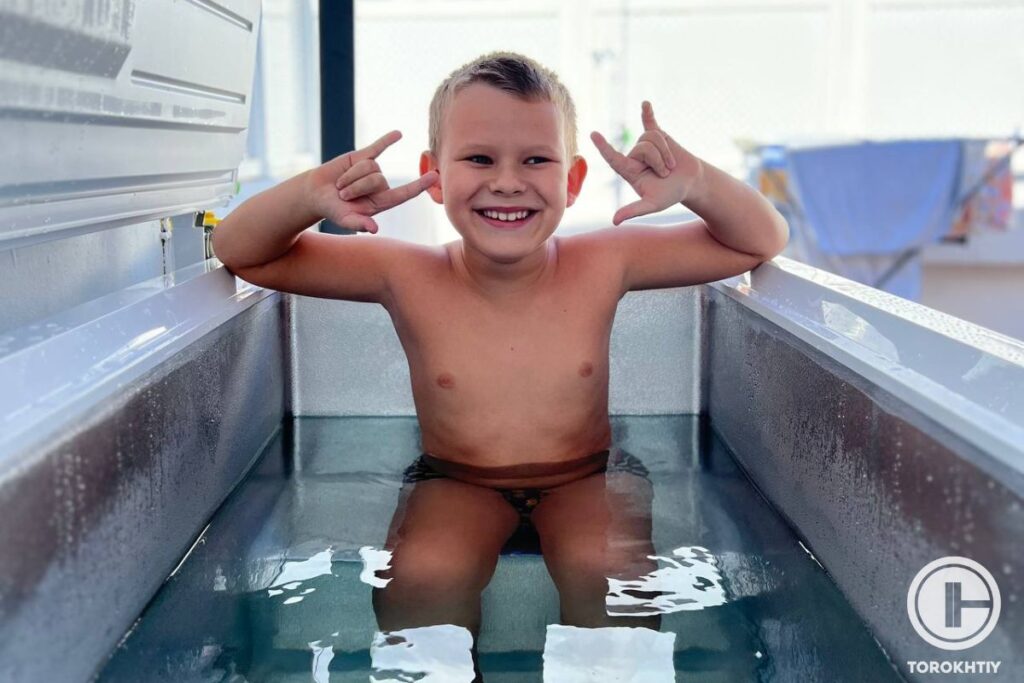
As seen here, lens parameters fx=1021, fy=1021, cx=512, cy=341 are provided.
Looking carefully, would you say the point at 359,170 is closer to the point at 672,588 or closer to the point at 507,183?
the point at 507,183

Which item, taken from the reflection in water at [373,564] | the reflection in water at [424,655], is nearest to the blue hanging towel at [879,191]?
the reflection in water at [373,564]

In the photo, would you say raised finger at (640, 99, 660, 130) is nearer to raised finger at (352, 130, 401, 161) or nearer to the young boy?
the young boy

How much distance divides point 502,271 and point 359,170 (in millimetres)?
240

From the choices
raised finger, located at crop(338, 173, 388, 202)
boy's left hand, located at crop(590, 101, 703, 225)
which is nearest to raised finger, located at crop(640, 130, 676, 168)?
boy's left hand, located at crop(590, 101, 703, 225)

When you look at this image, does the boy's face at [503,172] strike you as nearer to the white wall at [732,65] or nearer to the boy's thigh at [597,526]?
the boy's thigh at [597,526]

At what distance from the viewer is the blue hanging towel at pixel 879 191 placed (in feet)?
11.8

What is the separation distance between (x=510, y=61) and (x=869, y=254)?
8.82 ft

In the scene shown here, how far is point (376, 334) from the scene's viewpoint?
176 centimetres

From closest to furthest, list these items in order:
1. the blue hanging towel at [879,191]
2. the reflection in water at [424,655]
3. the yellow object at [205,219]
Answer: the reflection in water at [424,655], the yellow object at [205,219], the blue hanging towel at [879,191]

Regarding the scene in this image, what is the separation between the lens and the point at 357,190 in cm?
127

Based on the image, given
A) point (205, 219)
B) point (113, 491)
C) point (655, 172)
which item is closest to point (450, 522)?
point (113, 491)

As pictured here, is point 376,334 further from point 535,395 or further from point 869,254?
point 869,254

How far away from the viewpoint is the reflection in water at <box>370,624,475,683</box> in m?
0.91

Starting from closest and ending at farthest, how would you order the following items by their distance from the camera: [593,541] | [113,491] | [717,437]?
[113,491] → [593,541] → [717,437]
